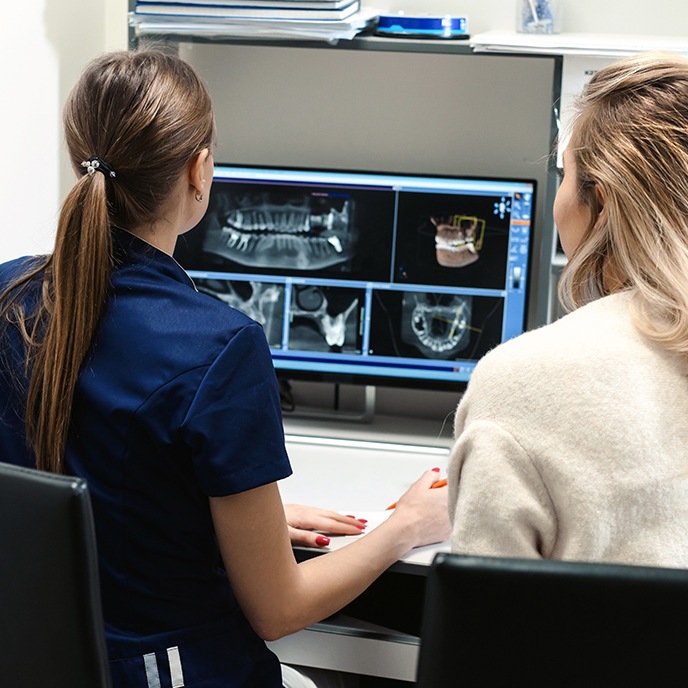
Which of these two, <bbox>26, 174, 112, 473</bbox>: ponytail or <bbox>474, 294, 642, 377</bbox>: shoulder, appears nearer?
<bbox>474, 294, 642, 377</bbox>: shoulder

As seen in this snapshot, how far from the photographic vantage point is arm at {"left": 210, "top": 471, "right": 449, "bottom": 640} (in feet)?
3.64

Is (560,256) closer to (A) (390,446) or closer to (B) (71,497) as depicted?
(A) (390,446)

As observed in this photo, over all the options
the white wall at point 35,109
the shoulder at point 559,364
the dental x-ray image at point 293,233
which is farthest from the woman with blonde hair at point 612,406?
the white wall at point 35,109

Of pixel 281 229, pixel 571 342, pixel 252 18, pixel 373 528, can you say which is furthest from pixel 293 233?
pixel 571 342

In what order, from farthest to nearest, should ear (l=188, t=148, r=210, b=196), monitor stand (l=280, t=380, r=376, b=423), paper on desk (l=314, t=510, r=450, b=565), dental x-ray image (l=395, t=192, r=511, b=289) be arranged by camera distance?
monitor stand (l=280, t=380, r=376, b=423) → dental x-ray image (l=395, t=192, r=511, b=289) → paper on desk (l=314, t=510, r=450, b=565) → ear (l=188, t=148, r=210, b=196)

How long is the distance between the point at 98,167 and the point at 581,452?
62 cm

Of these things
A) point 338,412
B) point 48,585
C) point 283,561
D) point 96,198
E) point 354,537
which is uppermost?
point 96,198

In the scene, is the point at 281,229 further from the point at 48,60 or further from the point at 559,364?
the point at 559,364

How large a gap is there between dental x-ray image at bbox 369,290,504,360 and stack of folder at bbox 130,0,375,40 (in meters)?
0.54

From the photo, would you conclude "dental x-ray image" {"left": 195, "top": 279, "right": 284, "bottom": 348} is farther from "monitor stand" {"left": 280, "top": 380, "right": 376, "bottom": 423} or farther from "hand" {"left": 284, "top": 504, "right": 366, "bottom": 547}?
"hand" {"left": 284, "top": 504, "right": 366, "bottom": 547}

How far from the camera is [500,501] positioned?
3.18 feet

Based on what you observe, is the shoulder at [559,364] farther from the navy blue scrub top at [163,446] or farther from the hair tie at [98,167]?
the hair tie at [98,167]

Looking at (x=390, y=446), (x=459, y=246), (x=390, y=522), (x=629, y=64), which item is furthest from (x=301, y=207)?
(x=629, y=64)

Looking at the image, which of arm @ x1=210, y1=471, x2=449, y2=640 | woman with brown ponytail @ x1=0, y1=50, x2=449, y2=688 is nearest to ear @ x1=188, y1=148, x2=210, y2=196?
woman with brown ponytail @ x1=0, y1=50, x2=449, y2=688
